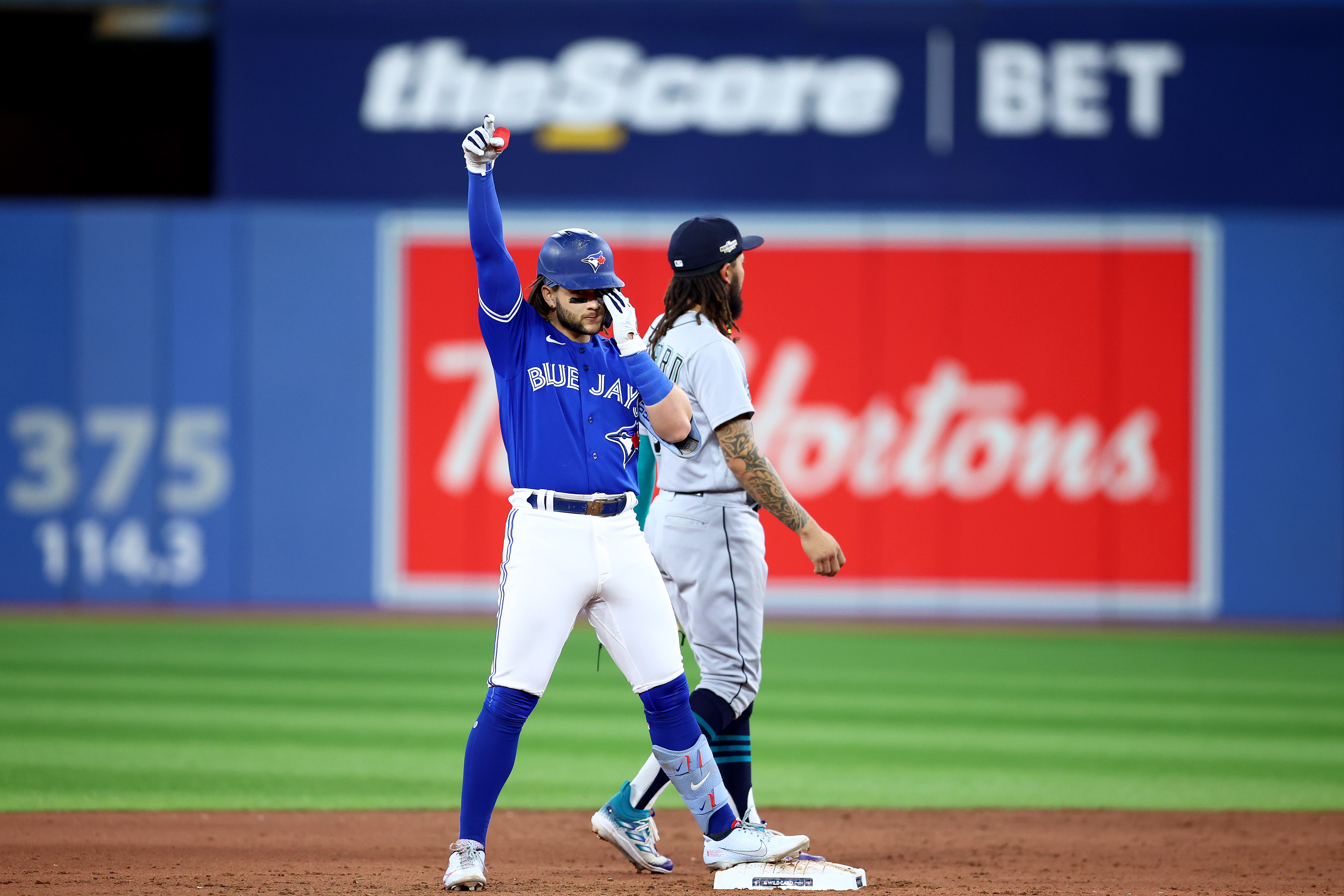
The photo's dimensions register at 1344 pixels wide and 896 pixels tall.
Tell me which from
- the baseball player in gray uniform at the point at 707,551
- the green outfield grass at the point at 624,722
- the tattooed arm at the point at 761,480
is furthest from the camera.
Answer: the green outfield grass at the point at 624,722

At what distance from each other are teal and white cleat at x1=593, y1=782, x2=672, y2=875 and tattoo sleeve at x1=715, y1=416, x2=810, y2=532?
3.25 feet

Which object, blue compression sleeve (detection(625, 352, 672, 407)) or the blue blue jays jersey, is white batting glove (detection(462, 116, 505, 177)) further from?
blue compression sleeve (detection(625, 352, 672, 407))

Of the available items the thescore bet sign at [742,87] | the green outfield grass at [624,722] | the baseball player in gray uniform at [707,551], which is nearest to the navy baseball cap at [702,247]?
the baseball player in gray uniform at [707,551]

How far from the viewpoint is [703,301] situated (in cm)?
476

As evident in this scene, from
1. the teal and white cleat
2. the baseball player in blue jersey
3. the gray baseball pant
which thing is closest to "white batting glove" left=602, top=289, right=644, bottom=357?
the baseball player in blue jersey

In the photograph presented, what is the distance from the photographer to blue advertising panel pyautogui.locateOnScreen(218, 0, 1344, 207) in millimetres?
13484

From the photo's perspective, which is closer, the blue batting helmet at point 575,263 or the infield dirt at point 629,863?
the blue batting helmet at point 575,263

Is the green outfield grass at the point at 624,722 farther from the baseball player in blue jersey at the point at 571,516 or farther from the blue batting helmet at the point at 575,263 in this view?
the blue batting helmet at the point at 575,263

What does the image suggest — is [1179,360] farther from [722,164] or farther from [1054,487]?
[722,164]

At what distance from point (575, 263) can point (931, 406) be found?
31.3 ft

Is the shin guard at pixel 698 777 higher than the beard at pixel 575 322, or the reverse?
the beard at pixel 575 322

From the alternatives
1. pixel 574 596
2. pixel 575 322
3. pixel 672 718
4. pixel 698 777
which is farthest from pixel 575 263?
pixel 698 777

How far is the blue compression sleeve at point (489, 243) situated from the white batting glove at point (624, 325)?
28 cm

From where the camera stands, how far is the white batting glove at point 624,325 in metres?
4.25
